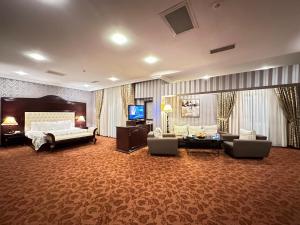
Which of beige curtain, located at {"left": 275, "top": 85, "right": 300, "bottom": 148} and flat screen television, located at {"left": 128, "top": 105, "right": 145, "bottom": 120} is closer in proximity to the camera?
beige curtain, located at {"left": 275, "top": 85, "right": 300, "bottom": 148}

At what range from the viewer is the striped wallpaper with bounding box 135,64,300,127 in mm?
3973

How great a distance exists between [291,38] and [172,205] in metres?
3.78

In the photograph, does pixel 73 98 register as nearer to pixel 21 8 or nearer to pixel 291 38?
pixel 21 8

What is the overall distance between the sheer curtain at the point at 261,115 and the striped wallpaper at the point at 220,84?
1667mm

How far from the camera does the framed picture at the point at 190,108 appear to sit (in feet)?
21.6

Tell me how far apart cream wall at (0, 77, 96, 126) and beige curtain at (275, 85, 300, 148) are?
366 inches

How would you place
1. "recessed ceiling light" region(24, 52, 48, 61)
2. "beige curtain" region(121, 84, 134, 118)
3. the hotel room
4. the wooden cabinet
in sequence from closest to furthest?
the hotel room, "recessed ceiling light" region(24, 52, 48, 61), the wooden cabinet, "beige curtain" region(121, 84, 134, 118)

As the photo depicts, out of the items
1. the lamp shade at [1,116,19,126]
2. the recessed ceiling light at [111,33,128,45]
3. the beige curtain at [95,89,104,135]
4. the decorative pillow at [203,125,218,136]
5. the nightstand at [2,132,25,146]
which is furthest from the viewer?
the beige curtain at [95,89,104,135]

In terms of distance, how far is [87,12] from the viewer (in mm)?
1926

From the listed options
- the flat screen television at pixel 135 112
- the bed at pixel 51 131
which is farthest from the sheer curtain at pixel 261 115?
the bed at pixel 51 131

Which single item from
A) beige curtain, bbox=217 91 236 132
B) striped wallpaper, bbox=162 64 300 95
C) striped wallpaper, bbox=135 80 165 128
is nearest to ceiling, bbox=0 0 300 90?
striped wallpaper, bbox=162 64 300 95

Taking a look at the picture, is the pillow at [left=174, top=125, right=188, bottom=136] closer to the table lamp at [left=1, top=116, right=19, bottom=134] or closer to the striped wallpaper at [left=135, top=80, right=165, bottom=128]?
the striped wallpaper at [left=135, top=80, right=165, bottom=128]

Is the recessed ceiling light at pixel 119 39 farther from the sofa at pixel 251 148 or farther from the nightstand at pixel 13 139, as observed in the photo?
the nightstand at pixel 13 139

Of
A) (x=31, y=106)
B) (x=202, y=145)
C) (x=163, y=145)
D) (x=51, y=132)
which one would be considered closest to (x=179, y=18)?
(x=163, y=145)
